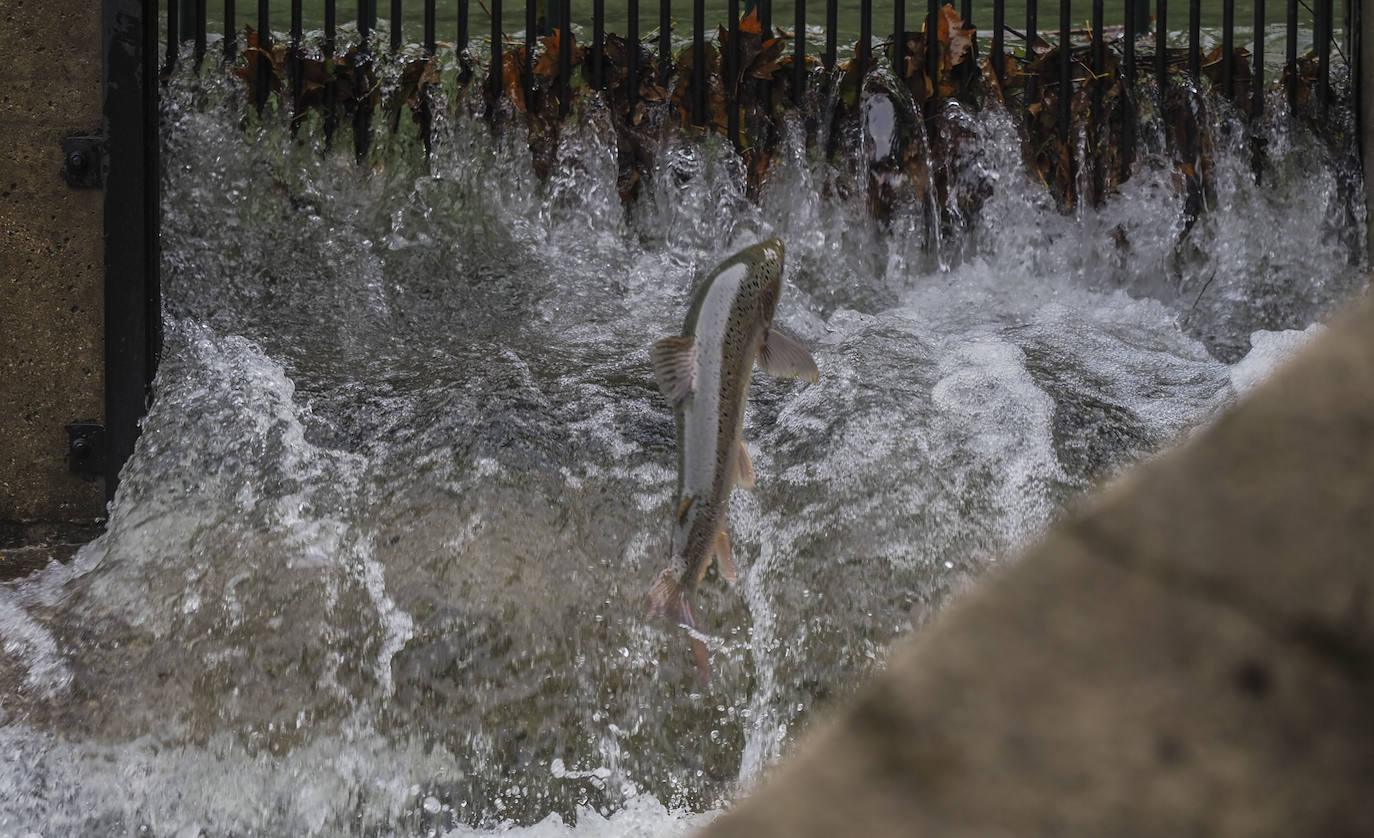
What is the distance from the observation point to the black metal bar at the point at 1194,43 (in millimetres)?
5980

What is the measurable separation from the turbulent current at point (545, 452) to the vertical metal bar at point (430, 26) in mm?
444

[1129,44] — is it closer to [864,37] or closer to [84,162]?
[864,37]

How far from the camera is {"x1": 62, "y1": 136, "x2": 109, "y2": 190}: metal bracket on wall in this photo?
4.80m

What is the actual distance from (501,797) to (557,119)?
3.32 meters

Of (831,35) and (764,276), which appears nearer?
(764,276)

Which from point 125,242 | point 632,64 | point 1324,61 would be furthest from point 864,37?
point 125,242

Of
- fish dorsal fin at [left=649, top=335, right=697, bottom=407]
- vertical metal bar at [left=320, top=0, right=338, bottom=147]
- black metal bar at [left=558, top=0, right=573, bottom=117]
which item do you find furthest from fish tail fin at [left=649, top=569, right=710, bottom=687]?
vertical metal bar at [left=320, top=0, right=338, bottom=147]

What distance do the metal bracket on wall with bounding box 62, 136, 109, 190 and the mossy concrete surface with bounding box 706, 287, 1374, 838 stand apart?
484 centimetres

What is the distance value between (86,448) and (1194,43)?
5077 mm

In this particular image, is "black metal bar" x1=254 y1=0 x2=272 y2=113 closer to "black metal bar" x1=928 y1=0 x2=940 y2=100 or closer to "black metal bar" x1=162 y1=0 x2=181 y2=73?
"black metal bar" x1=162 y1=0 x2=181 y2=73

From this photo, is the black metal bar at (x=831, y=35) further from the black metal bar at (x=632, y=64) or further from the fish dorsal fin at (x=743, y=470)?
the fish dorsal fin at (x=743, y=470)

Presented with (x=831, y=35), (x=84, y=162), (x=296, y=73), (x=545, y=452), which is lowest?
(x=545, y=452)

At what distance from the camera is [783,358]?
A: 229cm

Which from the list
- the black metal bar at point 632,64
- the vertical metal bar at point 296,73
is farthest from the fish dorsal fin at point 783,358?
the vertical metal bar at point 296,73
